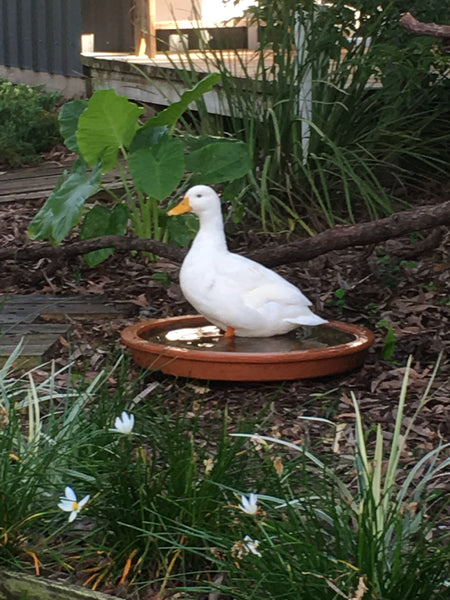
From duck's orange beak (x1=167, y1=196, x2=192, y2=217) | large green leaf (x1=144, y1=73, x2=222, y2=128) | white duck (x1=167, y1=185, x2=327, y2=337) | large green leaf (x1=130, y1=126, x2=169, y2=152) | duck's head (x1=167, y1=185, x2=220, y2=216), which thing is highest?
large green leaf (x1=144, y1=73, x2=222, y2=128)

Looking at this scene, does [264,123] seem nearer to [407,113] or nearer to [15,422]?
[407,113]

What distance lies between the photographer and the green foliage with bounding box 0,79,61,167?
28.3 feet

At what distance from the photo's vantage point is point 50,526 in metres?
2.52

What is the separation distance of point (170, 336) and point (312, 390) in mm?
659

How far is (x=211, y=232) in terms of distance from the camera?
13.1 ft

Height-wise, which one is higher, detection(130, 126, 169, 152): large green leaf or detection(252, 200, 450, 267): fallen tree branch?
detection(130, 126, 169, 152): large green leaf

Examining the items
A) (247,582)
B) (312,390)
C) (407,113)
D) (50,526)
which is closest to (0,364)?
(312,390)

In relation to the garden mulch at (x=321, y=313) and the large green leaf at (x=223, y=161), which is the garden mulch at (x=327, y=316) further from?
the large green leaf at (x=223, y=161)

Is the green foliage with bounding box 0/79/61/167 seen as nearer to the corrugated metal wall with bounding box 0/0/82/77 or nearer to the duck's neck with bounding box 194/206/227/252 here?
the corrugated metal wall with bounding box 0/0/82/77

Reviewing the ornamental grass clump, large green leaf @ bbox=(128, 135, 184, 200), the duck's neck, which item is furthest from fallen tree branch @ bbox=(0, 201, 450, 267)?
the ornamental grass clump

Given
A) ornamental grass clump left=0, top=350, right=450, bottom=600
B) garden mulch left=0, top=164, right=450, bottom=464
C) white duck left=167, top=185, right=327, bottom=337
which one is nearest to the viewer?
ornamental grass clump left=0, top=350, right=450, bottom=600

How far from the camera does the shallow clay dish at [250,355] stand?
145 inches

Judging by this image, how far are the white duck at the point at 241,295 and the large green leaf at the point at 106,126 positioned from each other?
3.78ft

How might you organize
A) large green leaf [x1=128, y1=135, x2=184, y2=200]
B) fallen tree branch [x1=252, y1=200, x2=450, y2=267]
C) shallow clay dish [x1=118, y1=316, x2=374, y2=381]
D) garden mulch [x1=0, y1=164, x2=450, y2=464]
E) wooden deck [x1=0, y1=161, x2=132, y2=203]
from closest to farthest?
garden mulch [x1=0, y1=164, x2=450, y2=464] < shallow clay dish [x1=118, y1=316, x2=374, y2=381] < fallen tree branch [x1=252, y1=200, x2=450, y2=267] < large green leaf [x1=128, y1=135, x2=184, y2=200] < wooden deck [x1=0, y1=161, x2=132, y2=203]
